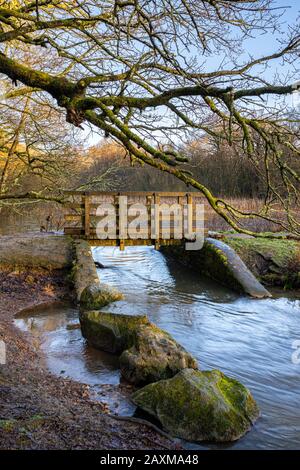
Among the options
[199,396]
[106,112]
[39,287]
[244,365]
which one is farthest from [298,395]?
[39,287]

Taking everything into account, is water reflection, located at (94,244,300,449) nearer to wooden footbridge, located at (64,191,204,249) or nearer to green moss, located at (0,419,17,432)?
wooden footbridge, located at (64,191,204,249)

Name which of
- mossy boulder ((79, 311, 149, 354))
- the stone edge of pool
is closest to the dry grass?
the stone edge of pool

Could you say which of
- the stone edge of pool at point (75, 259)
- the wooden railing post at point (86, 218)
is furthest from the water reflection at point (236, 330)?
the wooden railing post at point (86, 218)

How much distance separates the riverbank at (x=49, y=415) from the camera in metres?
3.49

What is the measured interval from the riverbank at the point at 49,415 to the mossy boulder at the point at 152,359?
685mm

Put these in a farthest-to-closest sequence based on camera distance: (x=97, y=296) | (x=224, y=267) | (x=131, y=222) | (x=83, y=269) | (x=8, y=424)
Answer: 1. (x=131, y=222)
2. (x=224, y=267)
3. (x=83, y=269)
4. (x=97, y=296)
5. (x=8, y=424)

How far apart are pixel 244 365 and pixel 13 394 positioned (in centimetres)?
354

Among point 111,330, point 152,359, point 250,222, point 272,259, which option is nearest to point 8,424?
point 152,359

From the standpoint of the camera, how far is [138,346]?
19.5ft

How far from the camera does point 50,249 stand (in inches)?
461

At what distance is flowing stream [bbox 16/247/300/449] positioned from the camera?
5.12 meters

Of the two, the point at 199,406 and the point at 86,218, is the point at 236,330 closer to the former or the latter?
the point at 199,406

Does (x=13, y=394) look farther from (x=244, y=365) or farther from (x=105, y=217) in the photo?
(x=105, y=217)

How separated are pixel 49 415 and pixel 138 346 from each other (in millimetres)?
2100
